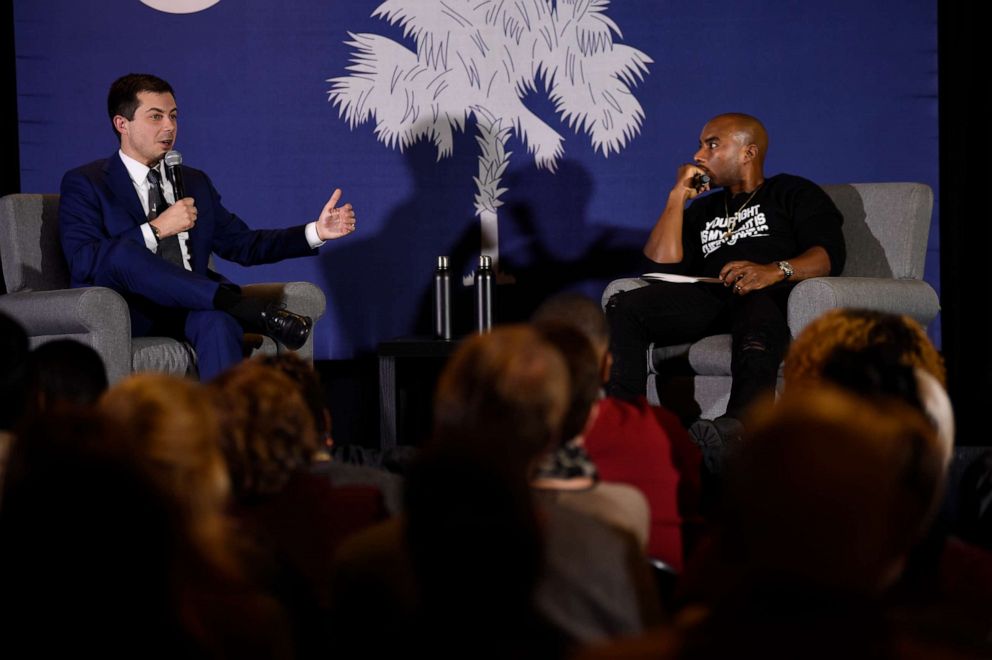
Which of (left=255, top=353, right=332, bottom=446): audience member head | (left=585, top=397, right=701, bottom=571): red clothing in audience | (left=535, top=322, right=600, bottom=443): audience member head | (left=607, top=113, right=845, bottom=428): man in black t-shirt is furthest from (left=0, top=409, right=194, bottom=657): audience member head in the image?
(left=607, top=113, right=845, bottom=428): man in black t-shirt

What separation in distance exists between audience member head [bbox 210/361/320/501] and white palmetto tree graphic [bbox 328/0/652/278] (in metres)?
3.19

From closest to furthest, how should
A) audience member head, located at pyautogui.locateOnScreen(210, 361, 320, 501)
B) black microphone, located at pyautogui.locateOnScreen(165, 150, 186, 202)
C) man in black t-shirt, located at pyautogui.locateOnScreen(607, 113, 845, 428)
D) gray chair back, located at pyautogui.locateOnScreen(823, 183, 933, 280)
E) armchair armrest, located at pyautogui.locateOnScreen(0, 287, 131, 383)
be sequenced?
audience member head, located at pyautogui.locateOnScreen(210, 361, 320, 501)
armchair armrest, located at pyautogui.locateOnScreen(0, 287, 131, 383)
man in black t-shirt, located at pyautogui.locateOnScreen(607, 113, 845, 428)
black microphone, located at pyautogui.locateOnScreen(165, 150, 186, 202)
gray chair back, located at pyautogui.locateOnScreen(823, 183, 933, 280)

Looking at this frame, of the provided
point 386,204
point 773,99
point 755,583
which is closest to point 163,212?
point 386,204

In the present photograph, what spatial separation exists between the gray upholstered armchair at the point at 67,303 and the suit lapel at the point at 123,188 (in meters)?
0.31

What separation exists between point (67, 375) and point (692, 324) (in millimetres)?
2213

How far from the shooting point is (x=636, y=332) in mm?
3580

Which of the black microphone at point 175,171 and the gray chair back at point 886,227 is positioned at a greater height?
the black microphone at point 175,171

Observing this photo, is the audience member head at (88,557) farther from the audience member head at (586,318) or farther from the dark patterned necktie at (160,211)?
the dark patterned necktie at (160,211)

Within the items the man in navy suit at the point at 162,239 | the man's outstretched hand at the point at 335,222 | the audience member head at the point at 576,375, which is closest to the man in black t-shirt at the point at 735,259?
the man's outstretched hand at the point at 335,222

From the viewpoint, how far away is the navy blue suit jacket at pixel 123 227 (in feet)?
11.8

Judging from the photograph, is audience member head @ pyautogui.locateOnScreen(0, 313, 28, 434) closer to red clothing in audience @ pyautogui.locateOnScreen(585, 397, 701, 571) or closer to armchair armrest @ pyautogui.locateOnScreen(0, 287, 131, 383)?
red clothing in audience @ pyautogui.locateOnScreen(585, 397, 701, 571)

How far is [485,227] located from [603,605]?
11.8 ft

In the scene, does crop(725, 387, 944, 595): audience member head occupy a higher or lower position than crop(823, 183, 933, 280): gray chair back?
lower

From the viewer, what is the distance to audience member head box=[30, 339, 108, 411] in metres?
1.92
